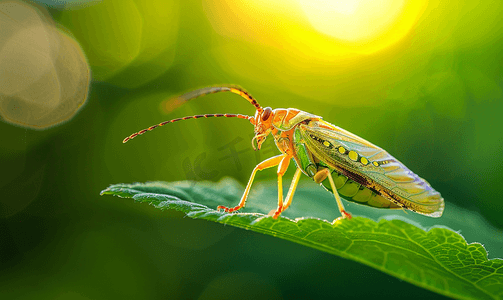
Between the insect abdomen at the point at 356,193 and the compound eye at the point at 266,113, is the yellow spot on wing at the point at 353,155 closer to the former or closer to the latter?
the insect abdomen at the point at 356,193

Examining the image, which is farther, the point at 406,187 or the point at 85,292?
the point at 85,292

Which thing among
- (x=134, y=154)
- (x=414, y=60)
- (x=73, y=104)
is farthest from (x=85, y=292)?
(x=414, y=60)

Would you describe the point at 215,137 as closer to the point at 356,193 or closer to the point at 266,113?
the point at 266,113

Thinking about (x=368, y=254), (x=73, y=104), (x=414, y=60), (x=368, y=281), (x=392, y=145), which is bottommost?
(x=368, y=281)

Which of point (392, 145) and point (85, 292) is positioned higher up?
point (392, 145)

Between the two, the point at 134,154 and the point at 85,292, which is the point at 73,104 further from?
the point at 85,292

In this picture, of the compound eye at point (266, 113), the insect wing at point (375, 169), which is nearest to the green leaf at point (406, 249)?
the insect wing at point (375, 169)

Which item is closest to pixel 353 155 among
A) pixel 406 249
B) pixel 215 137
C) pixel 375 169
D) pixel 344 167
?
pixel 344 167
